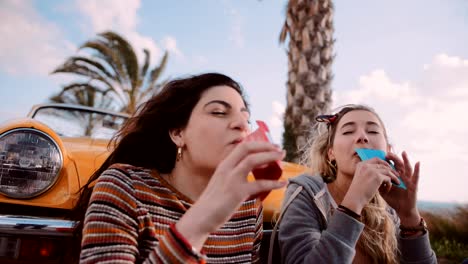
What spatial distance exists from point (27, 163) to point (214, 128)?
114 cm

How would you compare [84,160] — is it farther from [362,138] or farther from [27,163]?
[362,138]

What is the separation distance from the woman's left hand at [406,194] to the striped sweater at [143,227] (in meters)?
0.78

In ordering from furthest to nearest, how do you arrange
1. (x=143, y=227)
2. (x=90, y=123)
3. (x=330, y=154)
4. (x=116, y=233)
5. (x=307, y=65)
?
(x=307, y=65), (x=90, y=123), (x=330, y=154), (x=143, y=227), (x=116, y=233)

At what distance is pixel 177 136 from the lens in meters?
1.44

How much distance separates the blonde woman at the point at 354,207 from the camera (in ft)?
4.66

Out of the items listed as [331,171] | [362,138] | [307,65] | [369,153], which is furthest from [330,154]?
[307,65]

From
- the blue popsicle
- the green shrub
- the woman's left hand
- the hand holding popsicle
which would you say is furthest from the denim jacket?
the green shrub

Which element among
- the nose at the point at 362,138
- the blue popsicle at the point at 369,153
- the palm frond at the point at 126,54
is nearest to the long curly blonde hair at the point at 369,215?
the nose at the point at 362,138

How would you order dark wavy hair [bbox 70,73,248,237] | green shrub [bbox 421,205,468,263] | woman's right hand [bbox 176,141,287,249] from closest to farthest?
woman's right hand [bbox 176,141,287,249] < dark wavy hair [bbox 70,73,248,237] < green shrub [bbox 421,205,468,263]

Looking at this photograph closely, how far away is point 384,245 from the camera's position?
6.13ft

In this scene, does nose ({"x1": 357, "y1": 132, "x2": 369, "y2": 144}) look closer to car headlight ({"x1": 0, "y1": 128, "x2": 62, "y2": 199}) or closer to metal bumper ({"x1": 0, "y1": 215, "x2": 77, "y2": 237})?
metal bumper ({"x1": 0, "y1": 215, "x2": 77, "y2": 237})

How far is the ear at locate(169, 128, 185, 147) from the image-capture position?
141 centimetres

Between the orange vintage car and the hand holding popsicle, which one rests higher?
the hand holding popsicle

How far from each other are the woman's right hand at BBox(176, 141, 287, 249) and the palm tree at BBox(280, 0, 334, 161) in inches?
191
